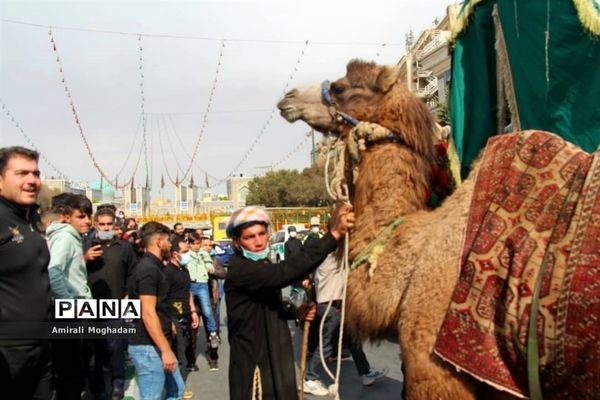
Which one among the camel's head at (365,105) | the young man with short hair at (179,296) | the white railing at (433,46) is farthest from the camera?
the white railing at (433,46)

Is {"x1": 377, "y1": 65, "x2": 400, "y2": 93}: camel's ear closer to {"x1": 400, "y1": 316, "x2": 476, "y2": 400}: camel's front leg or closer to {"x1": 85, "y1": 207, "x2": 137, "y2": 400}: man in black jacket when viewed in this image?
{"x1": 400, "y1": 316, "x2": 476, "y2": 400}: camel's front leg

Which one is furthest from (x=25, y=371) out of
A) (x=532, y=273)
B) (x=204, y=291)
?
(x=204, y=291)

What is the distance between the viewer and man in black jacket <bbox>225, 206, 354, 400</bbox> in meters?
2.70

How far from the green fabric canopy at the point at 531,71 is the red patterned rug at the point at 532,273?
1.11 m

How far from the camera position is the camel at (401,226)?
2.26 meters

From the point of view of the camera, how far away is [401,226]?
2715mm

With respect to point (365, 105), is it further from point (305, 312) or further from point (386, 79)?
point (305, 312)

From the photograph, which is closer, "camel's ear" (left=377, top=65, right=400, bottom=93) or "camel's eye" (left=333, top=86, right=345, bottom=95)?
"camel's ear" (left=377, top=65, right=400, bottom=93)

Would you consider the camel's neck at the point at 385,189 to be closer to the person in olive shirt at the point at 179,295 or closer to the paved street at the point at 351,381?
the paved street at the point at 351,381

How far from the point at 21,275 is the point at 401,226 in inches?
81.3

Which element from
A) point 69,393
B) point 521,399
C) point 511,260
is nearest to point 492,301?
point 511,260

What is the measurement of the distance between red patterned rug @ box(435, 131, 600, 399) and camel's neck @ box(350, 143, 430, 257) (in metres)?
0.57

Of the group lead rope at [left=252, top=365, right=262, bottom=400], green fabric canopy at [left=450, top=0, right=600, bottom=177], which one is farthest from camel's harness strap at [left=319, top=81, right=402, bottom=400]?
green fabric canopy at [left=450, top=0, right=600, bottom=177]

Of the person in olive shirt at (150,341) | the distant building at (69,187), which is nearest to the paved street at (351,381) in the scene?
the person in olive shirt at (150,341)
